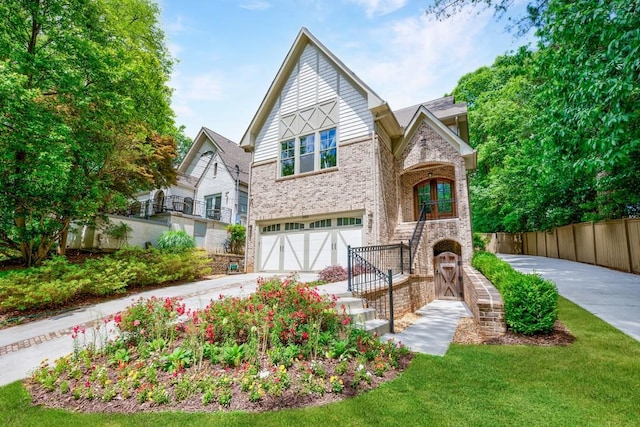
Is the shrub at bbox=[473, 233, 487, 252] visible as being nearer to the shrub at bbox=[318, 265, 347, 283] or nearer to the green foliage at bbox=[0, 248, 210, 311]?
the shrub at bbox=[318, 265, 347, 283]

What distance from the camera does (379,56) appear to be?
381 inches

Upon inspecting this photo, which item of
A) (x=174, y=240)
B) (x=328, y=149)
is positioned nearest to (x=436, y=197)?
(x=328, y=149)

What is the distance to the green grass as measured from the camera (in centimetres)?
283

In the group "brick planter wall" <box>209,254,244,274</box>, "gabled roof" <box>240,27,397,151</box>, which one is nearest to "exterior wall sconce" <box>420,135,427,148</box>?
"gabled roof" <box>240,27,397,151</box>

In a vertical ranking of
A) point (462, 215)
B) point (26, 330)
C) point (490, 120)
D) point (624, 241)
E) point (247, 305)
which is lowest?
point (26, 330)

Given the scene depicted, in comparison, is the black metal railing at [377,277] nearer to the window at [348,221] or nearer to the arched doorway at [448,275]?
the window at [348,221]

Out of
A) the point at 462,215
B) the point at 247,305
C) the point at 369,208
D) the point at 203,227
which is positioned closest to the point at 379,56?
the point at 369,208

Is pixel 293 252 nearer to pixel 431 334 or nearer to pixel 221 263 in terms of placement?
pixel 221 263

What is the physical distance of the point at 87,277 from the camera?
318 inches

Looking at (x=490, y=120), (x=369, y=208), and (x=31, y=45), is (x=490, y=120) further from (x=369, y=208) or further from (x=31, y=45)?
(x=31, y=45)

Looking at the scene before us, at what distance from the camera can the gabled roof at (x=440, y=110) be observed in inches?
574

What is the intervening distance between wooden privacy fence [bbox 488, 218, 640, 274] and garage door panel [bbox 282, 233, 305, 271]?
40.2 ft

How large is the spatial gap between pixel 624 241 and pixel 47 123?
63.8ft

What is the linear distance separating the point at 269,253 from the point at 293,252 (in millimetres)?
1378
